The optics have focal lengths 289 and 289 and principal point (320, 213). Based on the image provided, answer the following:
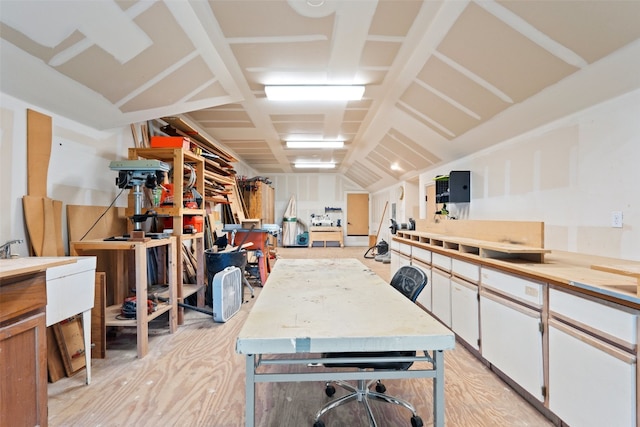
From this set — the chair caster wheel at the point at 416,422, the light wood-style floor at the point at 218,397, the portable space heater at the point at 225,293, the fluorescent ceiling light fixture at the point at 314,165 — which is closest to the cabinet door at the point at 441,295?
the light wood-style floor at the point at 218,397

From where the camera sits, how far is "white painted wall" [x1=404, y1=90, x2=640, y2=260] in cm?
195

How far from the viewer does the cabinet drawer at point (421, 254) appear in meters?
3.41

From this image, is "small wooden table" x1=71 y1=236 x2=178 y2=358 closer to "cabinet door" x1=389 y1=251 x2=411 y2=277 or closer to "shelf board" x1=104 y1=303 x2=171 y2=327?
"shelf board" x1=104 y1=303 x2=171 y2=327

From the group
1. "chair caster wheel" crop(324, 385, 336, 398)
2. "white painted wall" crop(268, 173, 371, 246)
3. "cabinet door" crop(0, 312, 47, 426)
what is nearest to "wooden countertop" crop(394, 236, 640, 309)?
"chair caster wheel" crop(324, 385, 336, 398)

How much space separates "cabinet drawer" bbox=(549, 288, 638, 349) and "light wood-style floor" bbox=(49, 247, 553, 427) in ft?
2.30

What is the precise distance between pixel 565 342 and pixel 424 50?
8.06 ft

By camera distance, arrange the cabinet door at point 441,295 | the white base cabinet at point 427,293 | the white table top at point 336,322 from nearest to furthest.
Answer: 1. the white table top at point 336,322
2. the cabinet door at point 441,295
3. the white base cabinet at point 427,293

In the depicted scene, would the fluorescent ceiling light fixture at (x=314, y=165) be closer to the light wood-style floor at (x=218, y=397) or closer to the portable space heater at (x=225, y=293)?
the portable space heater at (x=225, y=293)

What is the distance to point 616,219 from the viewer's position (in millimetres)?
2029

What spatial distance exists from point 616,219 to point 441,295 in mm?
1523

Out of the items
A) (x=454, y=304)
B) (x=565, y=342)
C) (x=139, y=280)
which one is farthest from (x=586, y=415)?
(x=139, y=280)

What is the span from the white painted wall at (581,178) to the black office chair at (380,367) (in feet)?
4.86

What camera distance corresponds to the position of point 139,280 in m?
2.39

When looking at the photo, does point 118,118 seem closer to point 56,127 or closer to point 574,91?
point 56,127
